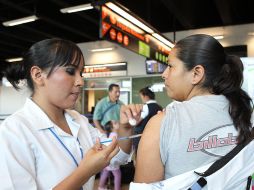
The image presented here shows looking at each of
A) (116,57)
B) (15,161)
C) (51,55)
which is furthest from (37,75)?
(116,57)

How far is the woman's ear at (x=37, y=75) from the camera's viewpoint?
1.25m

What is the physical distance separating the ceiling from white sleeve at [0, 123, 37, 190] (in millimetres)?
5305

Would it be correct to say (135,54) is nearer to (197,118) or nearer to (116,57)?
(116,57)

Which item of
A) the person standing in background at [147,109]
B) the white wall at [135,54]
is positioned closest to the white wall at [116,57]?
the white wall at [135,54]

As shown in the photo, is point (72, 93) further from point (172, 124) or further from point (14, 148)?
point (172, 124)

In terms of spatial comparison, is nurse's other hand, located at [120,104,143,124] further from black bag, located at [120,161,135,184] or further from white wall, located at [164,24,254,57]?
white wall, located at [164,24,254,57]

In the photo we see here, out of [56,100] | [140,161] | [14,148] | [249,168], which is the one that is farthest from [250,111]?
[14,148]

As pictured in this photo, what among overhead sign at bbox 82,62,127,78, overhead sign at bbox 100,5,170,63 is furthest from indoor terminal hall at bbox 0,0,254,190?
overhead sign at bbox 82,62,127,78

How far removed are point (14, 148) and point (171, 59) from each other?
0.71 metres

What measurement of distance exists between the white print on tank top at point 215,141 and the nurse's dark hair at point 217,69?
0.07 m

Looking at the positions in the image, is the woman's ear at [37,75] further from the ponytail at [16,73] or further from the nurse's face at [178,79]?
the nurse's face at [178,79]

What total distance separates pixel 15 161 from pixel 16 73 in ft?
1.66

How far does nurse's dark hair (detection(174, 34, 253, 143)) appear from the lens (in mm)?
1100

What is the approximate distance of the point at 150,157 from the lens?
1028mm
